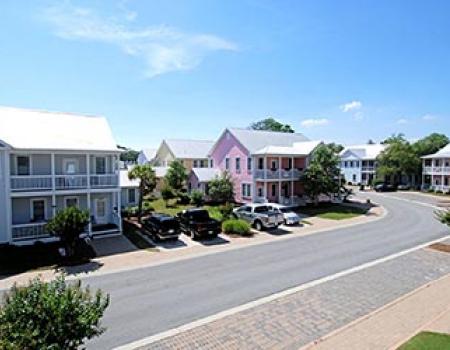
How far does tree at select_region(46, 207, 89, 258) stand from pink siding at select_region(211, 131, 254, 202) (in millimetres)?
21817

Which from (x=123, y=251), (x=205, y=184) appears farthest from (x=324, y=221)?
(x=123, y=251)

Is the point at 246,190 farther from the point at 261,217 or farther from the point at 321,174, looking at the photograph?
the point at 261,217

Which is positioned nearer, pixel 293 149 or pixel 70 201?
pixel 70 201

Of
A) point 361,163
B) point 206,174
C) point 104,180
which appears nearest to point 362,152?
point 361,163

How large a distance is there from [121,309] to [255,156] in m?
27.3

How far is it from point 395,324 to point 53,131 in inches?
944

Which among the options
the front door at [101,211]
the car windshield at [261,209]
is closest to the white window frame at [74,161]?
the front door at [101,211]

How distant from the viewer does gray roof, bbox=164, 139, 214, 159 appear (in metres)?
50.8

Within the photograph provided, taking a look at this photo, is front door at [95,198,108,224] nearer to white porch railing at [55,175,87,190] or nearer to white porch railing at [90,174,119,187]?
white porch railing at [90,174,119,187]

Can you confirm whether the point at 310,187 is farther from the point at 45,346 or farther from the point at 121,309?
the point at 45,346

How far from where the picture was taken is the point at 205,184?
4131 cm

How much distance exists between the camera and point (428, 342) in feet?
28.8

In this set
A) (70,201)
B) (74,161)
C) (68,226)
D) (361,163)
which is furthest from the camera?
(361,163)

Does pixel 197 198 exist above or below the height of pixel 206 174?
below
